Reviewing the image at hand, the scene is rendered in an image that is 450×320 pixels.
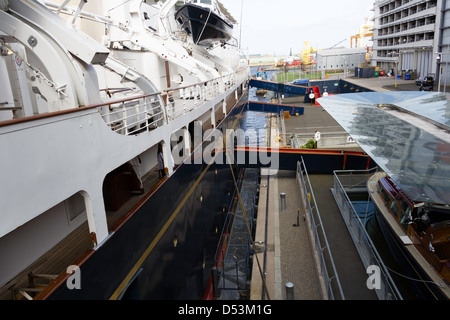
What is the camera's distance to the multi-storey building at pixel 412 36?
3934 cm

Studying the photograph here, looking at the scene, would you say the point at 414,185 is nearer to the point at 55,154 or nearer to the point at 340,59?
the point at 55,154

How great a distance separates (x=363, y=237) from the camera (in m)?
9.11

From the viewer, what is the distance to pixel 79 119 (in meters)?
4.25

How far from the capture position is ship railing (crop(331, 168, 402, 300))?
278 inches

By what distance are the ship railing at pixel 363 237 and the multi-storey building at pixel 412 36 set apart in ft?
75.8

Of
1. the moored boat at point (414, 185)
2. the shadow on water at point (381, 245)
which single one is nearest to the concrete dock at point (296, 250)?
the shadow on water at point (381, 245)

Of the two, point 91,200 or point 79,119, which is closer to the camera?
point 79,119

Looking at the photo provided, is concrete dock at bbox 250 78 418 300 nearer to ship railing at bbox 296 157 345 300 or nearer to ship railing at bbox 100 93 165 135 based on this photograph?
ship railing at bbox 296 157 345 300

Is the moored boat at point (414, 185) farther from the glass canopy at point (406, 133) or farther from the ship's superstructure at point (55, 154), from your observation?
the ship's superstructure at point (55, 154)

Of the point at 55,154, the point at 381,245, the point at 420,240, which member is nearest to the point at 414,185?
the point at 420,240

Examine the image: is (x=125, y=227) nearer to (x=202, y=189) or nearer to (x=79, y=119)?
(x=79, y=119)

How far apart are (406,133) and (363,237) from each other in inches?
178
